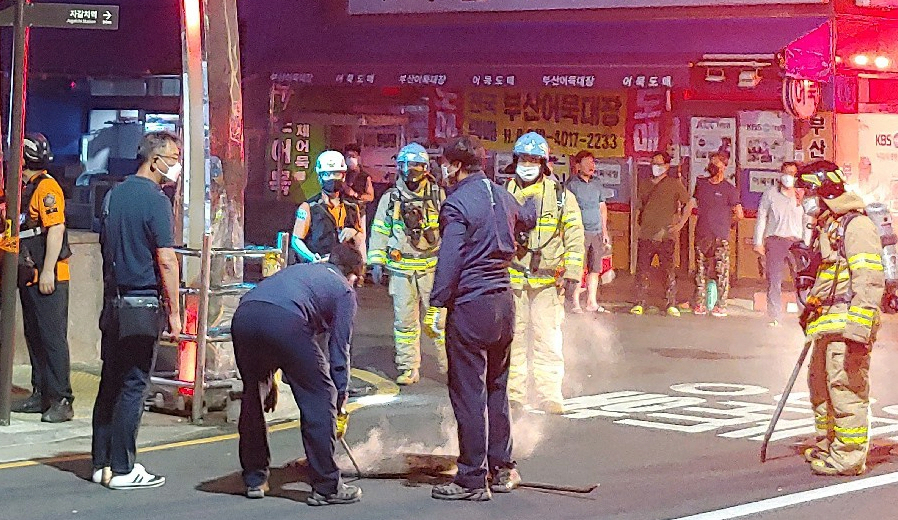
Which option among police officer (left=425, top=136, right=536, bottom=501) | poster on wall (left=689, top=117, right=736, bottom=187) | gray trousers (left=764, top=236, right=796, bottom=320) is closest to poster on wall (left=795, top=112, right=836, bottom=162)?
poster on wall (left=689, top=117, right=736, bottom=187)

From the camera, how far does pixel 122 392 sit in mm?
8750

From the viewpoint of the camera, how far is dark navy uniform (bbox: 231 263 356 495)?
8148 millimetres

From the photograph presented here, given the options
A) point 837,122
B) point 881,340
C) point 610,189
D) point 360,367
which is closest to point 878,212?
point 360,367

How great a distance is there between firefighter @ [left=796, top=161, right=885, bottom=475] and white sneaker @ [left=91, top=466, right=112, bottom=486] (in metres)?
4.09

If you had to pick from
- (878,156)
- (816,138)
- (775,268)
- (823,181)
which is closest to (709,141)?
(816,138)

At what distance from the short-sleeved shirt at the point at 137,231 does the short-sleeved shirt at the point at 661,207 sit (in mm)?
10793

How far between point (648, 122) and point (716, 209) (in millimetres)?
3962

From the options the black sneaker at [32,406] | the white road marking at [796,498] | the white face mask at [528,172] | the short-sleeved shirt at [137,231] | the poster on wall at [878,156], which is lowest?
the white road marking at [796,498]

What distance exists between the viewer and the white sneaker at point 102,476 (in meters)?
8.81

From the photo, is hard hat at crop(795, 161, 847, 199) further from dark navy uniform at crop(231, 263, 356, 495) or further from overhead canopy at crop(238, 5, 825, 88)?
overhead canopy at crop(238, 5, 825, 88)

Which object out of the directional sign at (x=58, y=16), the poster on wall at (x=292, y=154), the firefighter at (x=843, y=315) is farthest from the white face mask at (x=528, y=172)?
the poster on wall at (x=292, y=154)

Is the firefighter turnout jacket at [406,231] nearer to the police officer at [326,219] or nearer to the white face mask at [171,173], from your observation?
the police officer at [326,219]

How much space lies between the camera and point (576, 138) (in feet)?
75.3

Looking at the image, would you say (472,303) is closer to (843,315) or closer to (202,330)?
(843,315)
